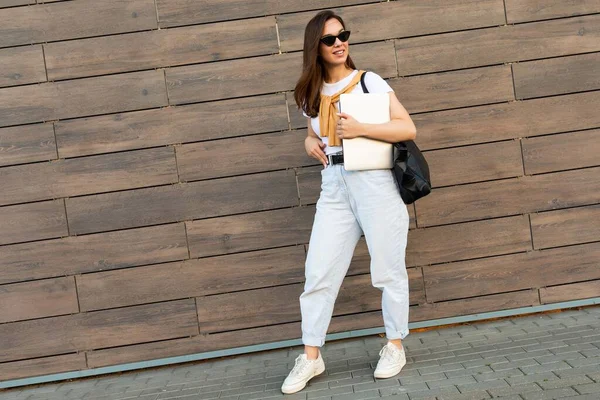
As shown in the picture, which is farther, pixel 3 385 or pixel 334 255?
pixel 3 385

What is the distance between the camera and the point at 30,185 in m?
4.96

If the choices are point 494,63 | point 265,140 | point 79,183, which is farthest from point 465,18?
point 79,183

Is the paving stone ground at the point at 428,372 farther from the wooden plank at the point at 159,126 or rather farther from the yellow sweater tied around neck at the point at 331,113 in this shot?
the wooden plank at the point at 159,126

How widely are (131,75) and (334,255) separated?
1860 mm

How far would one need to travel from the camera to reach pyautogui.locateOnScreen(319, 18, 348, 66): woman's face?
401 cm

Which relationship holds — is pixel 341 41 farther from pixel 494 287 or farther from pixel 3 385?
pixel 3 385

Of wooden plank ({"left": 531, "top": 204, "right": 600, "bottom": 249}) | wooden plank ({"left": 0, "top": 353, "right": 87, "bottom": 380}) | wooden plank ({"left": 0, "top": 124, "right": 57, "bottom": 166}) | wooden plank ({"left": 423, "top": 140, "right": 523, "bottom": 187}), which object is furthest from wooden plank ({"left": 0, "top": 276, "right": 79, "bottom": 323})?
wooden plank ({"left": 531, "top": 204, "right": 600, "bottom": 249})

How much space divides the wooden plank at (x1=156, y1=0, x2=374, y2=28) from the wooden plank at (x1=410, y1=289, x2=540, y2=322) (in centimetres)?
206

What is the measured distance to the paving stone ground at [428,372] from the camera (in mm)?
3764

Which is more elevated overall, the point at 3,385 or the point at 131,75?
the point at 131,75

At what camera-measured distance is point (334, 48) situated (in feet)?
13.1

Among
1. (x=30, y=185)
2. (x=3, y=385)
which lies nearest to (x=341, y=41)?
(x=30, y=185)

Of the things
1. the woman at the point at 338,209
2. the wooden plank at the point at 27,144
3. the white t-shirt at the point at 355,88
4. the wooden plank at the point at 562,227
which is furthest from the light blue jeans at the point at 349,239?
the wooden plank at the point at 27,144

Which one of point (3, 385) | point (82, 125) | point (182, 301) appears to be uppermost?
point (82, 125)
